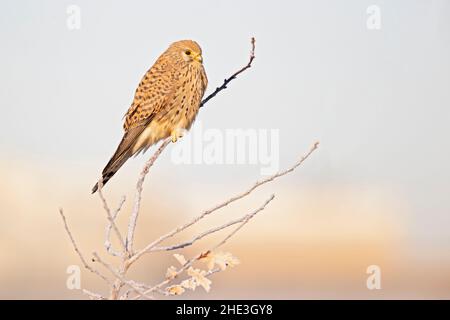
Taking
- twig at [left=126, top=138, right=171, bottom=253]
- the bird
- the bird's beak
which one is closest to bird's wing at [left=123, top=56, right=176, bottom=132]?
the bird

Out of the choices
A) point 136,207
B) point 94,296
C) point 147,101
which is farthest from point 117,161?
point 94,296

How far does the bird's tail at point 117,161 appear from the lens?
7.43ft

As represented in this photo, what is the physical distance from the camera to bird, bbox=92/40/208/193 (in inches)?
100

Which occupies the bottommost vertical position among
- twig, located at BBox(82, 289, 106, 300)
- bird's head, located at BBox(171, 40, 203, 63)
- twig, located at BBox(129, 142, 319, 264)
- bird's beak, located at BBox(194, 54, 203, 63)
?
twig, located at BBox(82, 289, 106, 300)

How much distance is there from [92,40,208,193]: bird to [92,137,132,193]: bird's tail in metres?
0.04

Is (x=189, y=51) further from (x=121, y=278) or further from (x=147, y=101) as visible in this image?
(x=121, y=278)

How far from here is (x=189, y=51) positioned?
2.65 m

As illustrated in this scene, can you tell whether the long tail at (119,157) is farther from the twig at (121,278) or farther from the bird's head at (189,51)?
the twig at (121,278)

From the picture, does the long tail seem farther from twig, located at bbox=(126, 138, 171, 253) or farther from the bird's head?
twig, located at bbox=(126, 138, 171, 253)

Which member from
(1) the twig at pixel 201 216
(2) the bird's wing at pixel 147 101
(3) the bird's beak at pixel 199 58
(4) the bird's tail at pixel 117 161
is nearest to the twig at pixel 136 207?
(1) the twig at pixel 201 216
